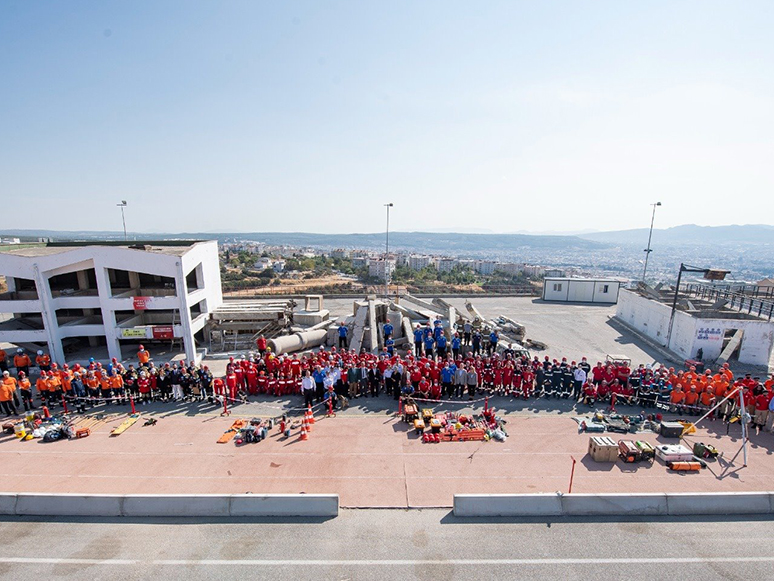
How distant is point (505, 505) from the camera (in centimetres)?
914

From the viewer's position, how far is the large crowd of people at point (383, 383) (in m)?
14.7

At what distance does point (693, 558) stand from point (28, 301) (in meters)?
27.1

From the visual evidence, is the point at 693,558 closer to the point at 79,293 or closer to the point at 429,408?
the point at 429,408

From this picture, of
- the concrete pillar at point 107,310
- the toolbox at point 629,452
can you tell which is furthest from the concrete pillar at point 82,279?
the toolbox at point 629,452

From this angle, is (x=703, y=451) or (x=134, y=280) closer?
(x=703, y=451)

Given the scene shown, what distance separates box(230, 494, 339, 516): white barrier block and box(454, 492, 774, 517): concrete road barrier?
3.09 meters

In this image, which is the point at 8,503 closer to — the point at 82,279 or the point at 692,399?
the point at 82,279

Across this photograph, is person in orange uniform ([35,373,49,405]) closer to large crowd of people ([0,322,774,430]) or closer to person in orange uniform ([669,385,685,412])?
large crowd of people ([0,322,774,430])

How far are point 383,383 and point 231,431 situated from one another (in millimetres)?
6157

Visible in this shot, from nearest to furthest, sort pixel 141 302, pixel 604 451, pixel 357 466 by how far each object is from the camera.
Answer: pixel 357 466 → pixel 604 451 → pixel 141 302

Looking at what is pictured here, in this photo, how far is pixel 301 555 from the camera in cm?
804

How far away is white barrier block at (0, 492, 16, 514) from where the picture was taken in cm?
920

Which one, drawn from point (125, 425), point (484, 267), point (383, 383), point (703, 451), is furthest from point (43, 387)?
point (484, 267)

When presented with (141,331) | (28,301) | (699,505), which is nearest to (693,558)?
(699,505)
